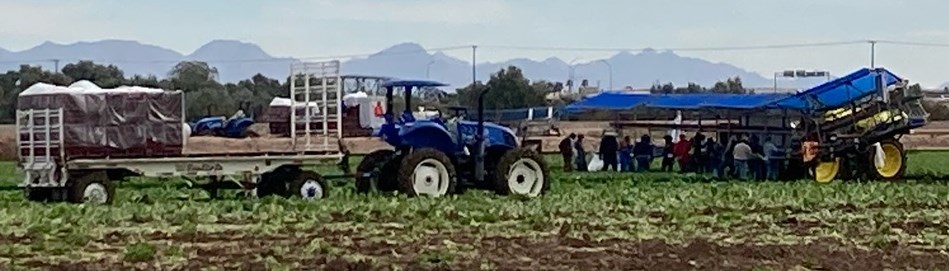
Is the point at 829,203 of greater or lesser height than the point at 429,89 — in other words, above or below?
below

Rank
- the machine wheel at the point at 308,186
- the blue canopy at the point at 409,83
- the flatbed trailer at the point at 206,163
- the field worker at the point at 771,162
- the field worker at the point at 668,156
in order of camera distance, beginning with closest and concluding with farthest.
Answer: the flatbed trailer at the point at 206,163
the machine wheel at the point at 308,186
the blue canopy at the point at 409,83
the field worker at the point at 771,162
the field worker at the point at 668,156

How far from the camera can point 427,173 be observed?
26047 mm

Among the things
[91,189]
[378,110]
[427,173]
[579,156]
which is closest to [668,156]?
[579,156]

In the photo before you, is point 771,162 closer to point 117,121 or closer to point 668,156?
point 668,156

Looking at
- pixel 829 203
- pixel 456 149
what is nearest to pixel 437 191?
pixel 456 149

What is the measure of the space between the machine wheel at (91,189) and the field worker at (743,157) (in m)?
16.1

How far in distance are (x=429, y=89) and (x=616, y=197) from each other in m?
3.71

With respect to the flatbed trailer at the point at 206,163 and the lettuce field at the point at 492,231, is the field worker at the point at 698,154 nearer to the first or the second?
the lettuce field at the point at 492,231

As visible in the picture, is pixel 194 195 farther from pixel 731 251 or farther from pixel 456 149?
pixel 731 251

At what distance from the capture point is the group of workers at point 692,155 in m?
36.1

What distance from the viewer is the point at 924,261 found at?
50.2 ft

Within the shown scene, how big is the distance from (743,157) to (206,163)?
1482 cm

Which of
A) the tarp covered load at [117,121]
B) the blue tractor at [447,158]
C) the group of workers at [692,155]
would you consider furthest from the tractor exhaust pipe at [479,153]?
the group of workers at [692,155]

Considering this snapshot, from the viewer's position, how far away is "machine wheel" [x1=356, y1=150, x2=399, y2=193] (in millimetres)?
26562
